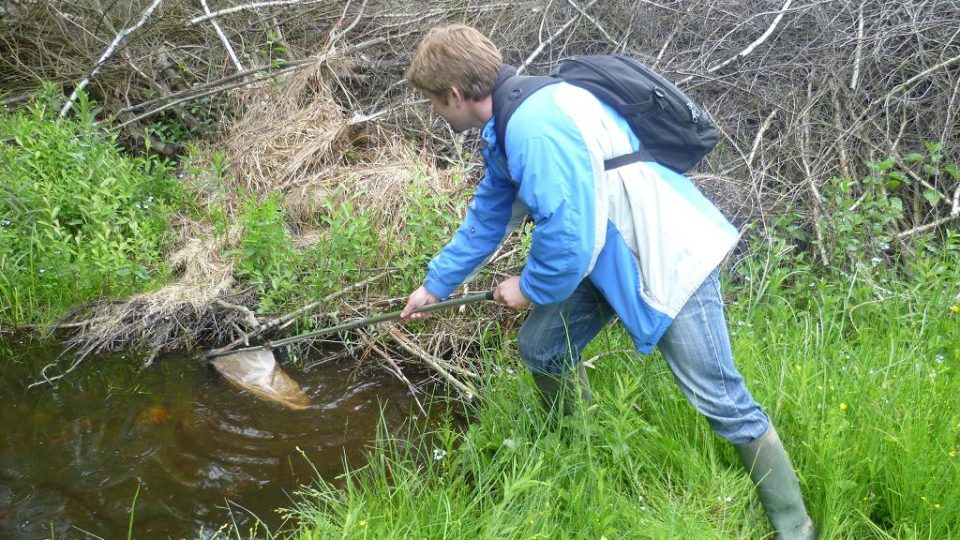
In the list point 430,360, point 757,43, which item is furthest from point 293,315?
point 757,43

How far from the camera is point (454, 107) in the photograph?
2.37m

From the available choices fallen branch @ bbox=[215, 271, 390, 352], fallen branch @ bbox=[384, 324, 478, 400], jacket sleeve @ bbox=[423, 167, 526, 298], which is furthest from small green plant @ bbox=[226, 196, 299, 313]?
jacket sleeve @ bbox=[423, 167, 526, 298]

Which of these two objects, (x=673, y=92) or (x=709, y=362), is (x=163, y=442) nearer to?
(x=709, y=362)

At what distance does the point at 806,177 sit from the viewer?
453 cm

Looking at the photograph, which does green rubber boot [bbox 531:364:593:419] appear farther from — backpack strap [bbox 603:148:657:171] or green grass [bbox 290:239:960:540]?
backpack strap [bbox 603:148:657:171]

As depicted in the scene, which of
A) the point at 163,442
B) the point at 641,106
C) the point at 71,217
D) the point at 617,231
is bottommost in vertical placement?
the point at 163,442

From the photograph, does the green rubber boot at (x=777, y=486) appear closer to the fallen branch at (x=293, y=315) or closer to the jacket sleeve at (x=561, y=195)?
the jacket sleeve at (x=561, y=195)

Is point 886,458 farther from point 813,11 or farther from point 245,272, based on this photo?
point 813,11

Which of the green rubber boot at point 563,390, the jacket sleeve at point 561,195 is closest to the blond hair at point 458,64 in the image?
the jacket sleeve at point 561,195

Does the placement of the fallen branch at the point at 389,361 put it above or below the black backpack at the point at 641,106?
below

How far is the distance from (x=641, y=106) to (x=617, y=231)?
37cm

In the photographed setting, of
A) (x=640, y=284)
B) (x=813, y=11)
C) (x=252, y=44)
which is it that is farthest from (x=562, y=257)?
(x=252, y=44)

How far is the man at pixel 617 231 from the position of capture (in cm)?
211

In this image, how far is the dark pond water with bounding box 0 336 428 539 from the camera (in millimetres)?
3184
